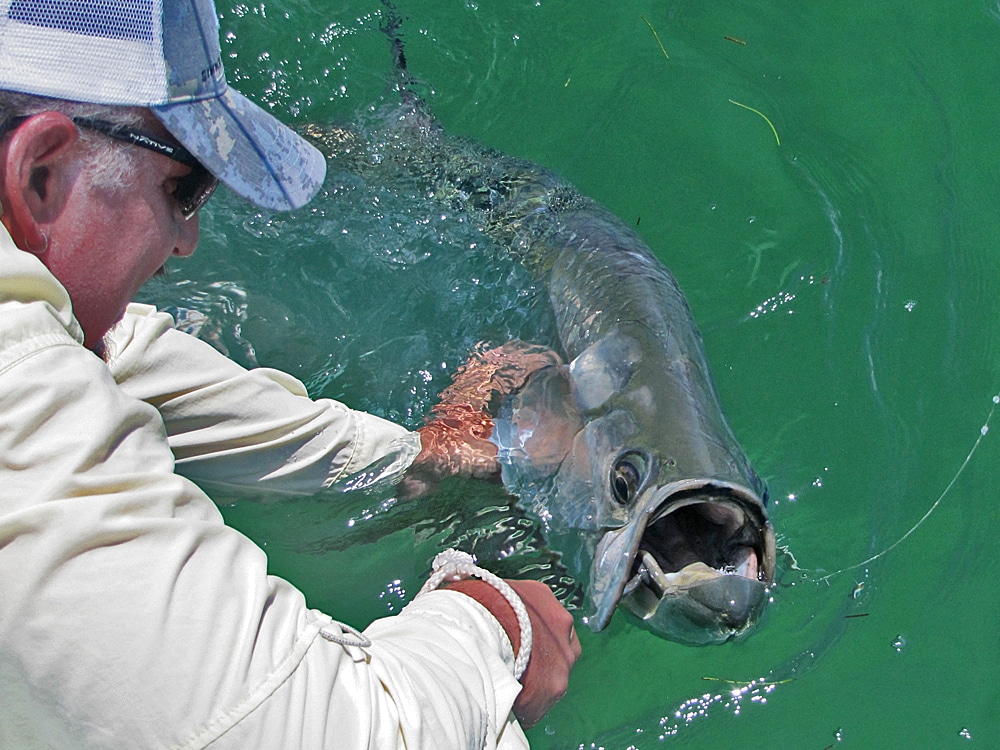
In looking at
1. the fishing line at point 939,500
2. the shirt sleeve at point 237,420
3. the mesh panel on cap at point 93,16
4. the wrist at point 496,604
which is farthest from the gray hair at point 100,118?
the fishing line at point 939,500

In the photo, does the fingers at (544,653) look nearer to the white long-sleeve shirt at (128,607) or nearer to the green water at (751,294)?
the green water at (751,294)

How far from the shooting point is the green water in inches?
121

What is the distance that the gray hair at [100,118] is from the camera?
4.29 feet

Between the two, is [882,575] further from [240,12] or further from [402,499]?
[240,12]

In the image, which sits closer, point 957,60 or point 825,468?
point 825,468

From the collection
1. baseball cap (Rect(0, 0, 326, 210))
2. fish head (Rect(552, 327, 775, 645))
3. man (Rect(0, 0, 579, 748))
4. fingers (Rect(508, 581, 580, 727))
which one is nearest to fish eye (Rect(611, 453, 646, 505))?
fish head (Rect(552, 327, 775, 645))

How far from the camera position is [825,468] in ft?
11.0

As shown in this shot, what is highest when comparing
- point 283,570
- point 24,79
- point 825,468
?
point 24,79

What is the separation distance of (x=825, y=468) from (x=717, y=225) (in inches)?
43.6

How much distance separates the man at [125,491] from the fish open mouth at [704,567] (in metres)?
0.45

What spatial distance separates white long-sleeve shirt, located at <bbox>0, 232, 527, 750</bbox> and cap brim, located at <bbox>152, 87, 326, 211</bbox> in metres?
0.35

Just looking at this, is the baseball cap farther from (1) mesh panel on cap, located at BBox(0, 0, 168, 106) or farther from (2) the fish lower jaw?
(2) the fish lower jaw

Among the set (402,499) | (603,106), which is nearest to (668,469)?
(402,499)

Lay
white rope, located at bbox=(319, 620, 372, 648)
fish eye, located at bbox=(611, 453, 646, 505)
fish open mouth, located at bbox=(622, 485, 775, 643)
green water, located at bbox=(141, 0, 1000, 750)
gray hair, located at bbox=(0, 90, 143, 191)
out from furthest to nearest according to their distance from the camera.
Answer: green water, located at bbox=(141, 0, 1000, 750), fish eye, located at bbox=(611, 453, 646, 505), fish open mouth, located at bbox=(622, 485, 775, 643), white rope, located at bbox=(319, 620, 372, 648), gray hair, located at bbox=(0, 90, 143, 191)
